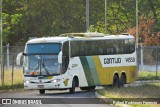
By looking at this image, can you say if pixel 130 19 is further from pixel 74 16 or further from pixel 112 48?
pixel 112 48

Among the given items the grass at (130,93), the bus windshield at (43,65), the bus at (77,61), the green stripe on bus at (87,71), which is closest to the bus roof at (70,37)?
the bus at (77,61)

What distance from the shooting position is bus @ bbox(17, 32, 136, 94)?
30609 mm

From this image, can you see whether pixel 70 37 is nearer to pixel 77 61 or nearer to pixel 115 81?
pixel 77 61

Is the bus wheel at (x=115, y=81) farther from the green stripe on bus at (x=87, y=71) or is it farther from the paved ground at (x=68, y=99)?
the paved ground at (x=68, y=99)

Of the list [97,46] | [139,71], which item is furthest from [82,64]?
[139,71]

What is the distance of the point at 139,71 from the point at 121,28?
1462 inches

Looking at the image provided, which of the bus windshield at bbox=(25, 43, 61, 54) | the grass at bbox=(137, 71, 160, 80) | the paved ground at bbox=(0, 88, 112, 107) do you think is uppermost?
the bus windshield at bbox=(25, 43, 61, 54)

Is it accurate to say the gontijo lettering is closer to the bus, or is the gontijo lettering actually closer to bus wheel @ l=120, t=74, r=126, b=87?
the bus

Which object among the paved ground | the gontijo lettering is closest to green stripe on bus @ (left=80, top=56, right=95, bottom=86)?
the gontijo lettering

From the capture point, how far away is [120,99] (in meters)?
22.7

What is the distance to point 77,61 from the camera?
32.4 metres

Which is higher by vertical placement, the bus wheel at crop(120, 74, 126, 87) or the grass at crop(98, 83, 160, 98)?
the grass at crop(98, 83, 160, 98)

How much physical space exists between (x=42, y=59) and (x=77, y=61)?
246cm

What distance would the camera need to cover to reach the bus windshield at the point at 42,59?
100 ft
